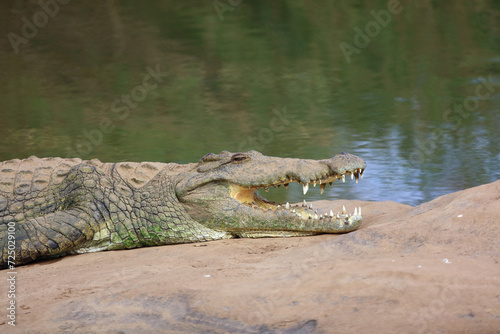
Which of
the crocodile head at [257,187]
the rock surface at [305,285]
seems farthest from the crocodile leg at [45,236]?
the crocodile head at [257,187]

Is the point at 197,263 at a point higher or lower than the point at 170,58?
lower

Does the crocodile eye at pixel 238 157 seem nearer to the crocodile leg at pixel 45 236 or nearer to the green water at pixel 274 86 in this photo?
the crocodile leg at pixel 45 236

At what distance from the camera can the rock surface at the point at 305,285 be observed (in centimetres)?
256

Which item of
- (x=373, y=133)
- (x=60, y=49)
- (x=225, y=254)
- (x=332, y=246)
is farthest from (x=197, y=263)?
(x=60, y=49)

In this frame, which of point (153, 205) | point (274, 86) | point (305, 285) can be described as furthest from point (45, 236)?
point (274, 86)

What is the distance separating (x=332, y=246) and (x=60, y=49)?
1353 cm

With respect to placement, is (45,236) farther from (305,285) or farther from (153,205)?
(305,285)

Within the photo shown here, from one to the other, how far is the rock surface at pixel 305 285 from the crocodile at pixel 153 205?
0.73 ft

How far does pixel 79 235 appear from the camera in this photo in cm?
447

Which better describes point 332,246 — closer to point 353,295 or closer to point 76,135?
point 353,295

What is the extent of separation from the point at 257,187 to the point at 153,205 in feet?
2.59

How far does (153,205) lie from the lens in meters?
4.71

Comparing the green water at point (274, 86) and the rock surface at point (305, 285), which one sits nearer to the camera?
the rock surface at point (305, 285)

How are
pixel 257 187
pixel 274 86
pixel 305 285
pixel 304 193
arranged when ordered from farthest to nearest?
pixel 274 86
pixel 257 187
pixel 304 193
pixel 305 285
